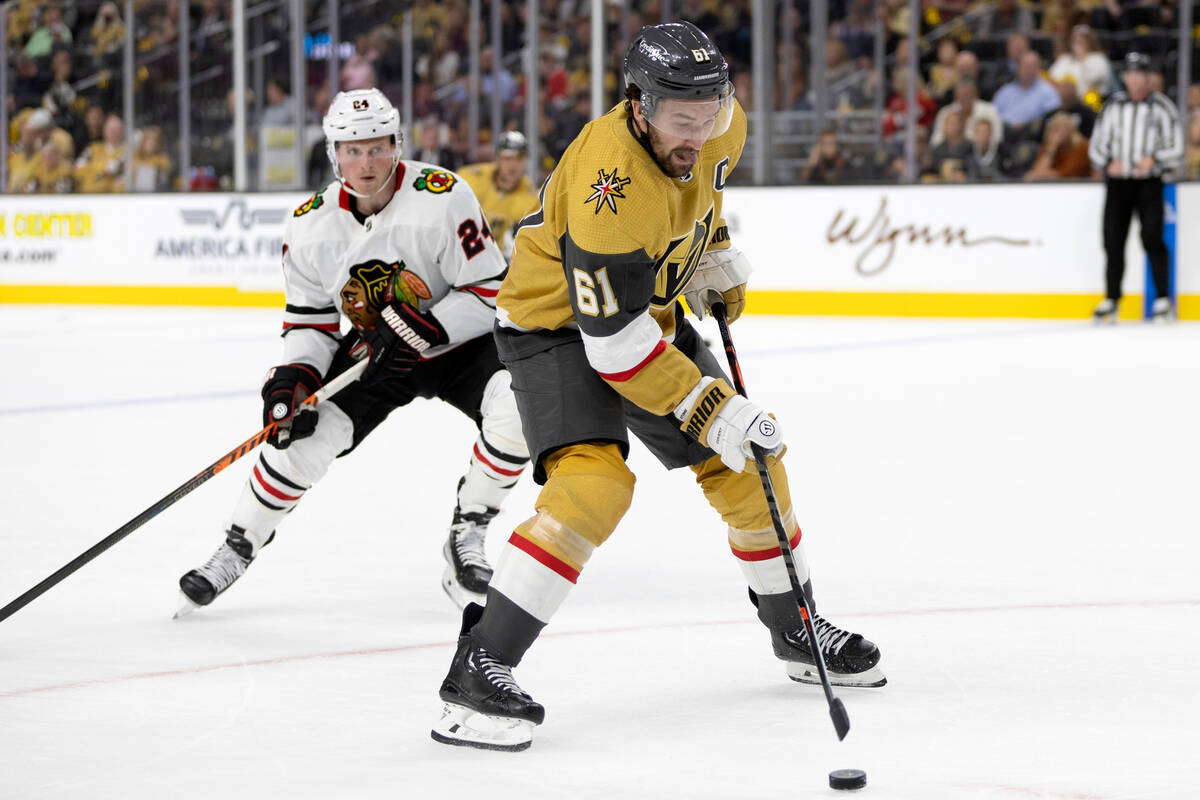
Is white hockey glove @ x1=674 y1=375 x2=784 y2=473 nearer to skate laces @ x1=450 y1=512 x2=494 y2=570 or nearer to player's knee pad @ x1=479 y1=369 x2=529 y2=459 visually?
player's knee pad @ x1=479 y1=369 x2=529 y2=459

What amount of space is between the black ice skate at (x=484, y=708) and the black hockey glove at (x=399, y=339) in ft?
3.14

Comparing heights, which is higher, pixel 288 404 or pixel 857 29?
pixel 857 29

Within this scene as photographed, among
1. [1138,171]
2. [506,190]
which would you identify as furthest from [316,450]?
[1138,171]

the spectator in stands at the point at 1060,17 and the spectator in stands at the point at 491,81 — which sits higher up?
the spectator in stands at the point at 1060,17

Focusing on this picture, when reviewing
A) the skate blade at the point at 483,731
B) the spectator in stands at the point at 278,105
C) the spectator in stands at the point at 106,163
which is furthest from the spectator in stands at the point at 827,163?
the skate blade at the point at 483,731

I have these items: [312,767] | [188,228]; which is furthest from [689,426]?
[188,228]

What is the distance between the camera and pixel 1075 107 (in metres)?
9.68

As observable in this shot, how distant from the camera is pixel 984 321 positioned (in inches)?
363

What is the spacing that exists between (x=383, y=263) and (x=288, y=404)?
0.36 m

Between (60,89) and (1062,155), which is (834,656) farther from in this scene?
(60,89)

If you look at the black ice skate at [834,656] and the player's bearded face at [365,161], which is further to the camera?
the player's bearded face at [365,161]

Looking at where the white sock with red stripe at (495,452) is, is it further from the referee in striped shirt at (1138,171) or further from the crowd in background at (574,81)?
the crowd in background at (574,81)

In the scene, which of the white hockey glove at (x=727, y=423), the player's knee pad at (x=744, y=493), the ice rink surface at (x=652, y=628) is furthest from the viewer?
the player's knee pad at (x=744, y=493)

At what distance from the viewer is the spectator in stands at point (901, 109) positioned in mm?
10047
